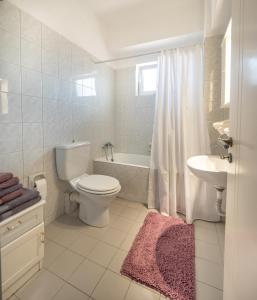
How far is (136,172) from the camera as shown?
2350 millimetres

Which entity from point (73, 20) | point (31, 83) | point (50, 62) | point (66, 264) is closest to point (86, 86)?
point (50, 62)

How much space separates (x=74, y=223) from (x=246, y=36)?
206 cm

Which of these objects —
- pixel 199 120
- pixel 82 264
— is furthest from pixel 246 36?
pixel 82 264

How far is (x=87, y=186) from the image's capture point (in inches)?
68.4

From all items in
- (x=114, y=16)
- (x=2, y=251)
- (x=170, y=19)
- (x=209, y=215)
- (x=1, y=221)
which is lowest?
(x=209, y=215)

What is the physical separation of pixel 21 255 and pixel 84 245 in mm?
555

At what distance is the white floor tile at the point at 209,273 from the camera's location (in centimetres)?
125

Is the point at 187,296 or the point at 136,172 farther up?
the point at 136,172

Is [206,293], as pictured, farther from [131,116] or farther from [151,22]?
[151,22]

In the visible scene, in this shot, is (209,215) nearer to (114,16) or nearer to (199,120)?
(199,120)

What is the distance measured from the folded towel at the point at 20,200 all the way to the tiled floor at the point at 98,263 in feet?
1.93

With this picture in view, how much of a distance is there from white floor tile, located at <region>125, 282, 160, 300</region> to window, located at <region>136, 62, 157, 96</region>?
259cm

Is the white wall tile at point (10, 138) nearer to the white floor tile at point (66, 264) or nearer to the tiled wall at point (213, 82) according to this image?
the white floor tile at point (66, 264)

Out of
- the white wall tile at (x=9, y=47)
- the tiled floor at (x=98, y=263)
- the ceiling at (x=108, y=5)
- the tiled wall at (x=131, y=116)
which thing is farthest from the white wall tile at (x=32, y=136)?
the ceiling at (x=108, y=5)
